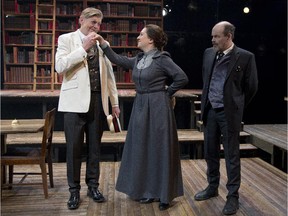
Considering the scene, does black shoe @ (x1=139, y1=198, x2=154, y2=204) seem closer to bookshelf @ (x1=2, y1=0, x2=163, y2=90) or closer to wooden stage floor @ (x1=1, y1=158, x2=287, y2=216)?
wooden stage floor @ (x1=1, y1=158, x2=287, y2=216)

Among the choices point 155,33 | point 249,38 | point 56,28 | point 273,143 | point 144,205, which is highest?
point 56,28

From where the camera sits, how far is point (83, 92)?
103 inches

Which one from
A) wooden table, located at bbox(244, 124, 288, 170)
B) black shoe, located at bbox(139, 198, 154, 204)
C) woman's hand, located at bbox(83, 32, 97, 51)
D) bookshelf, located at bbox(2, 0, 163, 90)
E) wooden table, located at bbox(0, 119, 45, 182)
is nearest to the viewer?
woman's hand, located at bbox(83, 32, 97, 51)

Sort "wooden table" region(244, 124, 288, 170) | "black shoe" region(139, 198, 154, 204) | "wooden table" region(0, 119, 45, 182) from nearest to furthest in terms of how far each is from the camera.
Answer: "wooden table" region(0, 119, 45, 182) → "black shoe" region(139, 198, 154, 204) → "wooden table" region(244, 124, 288, 170)

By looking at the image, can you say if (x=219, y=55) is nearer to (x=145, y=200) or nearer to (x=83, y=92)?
(x=83, y=92)

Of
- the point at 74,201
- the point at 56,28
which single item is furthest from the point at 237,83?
the point at 56,28

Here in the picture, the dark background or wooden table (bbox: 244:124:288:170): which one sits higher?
the dark background

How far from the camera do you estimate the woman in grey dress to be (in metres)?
2.63

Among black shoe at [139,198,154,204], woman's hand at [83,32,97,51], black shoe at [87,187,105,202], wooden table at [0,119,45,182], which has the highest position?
woman's hand at [83,32,97,51]

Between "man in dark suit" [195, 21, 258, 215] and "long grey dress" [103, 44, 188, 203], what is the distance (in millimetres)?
274

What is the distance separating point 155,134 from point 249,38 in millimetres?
4843

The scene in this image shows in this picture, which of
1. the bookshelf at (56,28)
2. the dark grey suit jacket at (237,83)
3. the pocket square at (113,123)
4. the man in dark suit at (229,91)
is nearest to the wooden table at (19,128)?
the pocket square at (113,123)

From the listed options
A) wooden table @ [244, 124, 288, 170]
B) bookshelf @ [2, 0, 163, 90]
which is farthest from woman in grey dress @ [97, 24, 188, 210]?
bookshelf @ [2, 0, 163, 90]

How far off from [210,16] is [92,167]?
474 cm
